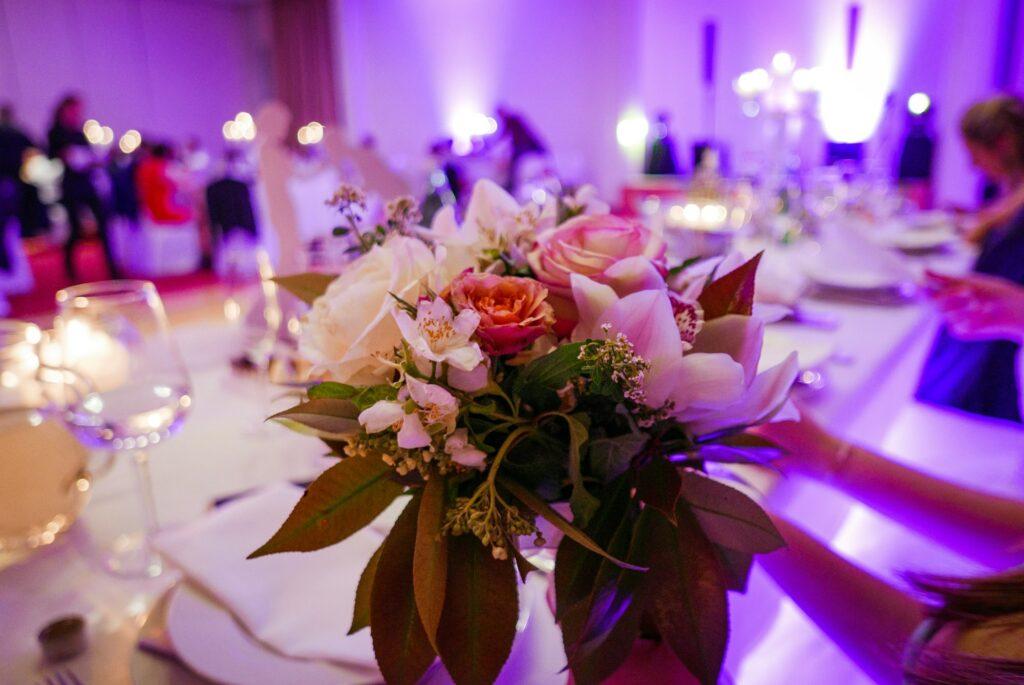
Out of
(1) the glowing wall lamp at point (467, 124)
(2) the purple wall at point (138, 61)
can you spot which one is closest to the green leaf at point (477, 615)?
(1) the glowing wall lamp at point (467, 124)

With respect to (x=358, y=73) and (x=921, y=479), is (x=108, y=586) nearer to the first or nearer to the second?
(x=921, y=479)

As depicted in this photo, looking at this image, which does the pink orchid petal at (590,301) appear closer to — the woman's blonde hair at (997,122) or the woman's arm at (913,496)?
the woman's arm at (913,496)

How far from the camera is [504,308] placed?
46cm

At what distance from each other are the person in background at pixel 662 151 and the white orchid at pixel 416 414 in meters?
8.54

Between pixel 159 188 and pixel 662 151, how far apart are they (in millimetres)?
5638

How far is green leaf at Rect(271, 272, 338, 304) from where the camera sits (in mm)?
643

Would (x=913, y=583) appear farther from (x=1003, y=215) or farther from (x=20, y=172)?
(x=20, y=172)

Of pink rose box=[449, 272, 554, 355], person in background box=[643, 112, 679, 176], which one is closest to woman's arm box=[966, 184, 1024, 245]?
pink rose box=[449, 272, 554, 355]

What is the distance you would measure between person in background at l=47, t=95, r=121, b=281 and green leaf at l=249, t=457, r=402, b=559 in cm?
738

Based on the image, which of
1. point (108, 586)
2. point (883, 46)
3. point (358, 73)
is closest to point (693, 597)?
point (108, 586)

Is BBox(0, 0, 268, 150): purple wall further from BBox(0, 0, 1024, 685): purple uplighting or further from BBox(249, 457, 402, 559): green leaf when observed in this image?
BBox(249, 457, 402, 559): green leaf

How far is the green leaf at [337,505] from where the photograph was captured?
47cm

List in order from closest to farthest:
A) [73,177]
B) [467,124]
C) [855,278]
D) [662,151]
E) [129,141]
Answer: [855,278] → [73,177] → [662,151] → [129,141] → [467,124]

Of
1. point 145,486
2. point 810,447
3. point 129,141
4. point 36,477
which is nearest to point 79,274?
point 129,141
